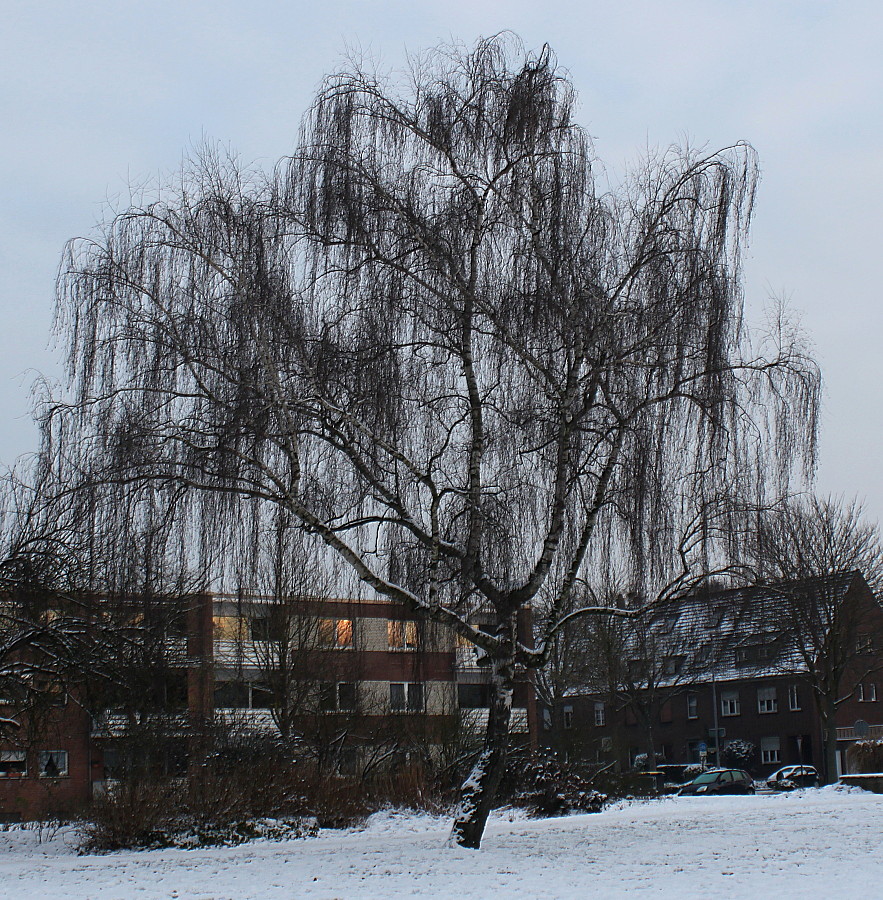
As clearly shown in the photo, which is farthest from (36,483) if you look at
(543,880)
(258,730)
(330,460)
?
(258,730)

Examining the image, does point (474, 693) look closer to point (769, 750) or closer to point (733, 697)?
point (733, 697)

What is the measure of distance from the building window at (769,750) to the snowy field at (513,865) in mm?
41459

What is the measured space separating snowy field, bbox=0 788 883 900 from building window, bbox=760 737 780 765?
41459mm

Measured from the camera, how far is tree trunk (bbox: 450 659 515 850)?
15.5 meters

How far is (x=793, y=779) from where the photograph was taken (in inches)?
1754

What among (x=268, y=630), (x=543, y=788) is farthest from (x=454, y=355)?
(x=268, y=630)

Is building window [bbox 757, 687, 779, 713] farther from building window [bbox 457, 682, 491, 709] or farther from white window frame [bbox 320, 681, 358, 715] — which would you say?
white window frame [bbox 320, 681, 358, 715]

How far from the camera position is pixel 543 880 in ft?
41.4

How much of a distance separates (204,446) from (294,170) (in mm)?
4182

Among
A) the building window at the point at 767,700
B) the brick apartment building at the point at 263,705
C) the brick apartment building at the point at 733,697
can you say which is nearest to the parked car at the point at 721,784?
the brick apartment building at the point at 733,697

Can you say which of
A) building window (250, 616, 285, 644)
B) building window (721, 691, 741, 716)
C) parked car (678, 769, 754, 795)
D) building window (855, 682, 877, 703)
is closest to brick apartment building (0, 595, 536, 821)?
building window (250, 616, 285, 644)

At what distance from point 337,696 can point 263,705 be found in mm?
9861

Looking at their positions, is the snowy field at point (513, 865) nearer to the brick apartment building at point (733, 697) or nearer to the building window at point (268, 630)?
the building window at point (268, 630)

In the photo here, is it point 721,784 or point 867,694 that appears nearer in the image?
point 721,784
